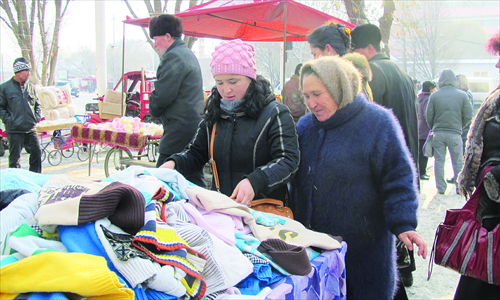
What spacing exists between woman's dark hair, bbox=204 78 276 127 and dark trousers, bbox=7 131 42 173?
18.7 ft

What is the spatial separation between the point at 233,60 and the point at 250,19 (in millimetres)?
4075

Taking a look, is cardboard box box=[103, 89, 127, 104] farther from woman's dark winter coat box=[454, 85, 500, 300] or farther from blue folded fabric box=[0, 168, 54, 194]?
woman's dark winter coat box=[454, 85, 500, 300]

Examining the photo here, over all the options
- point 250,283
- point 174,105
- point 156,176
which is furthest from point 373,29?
point 250,283

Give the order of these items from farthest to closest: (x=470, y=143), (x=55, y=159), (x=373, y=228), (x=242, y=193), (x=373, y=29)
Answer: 1. (x=55, y=159)
2. (x=373, y=29)
3. (x=470, y=143)
4. (x=373, y=228)
5. (x=242, y=193)

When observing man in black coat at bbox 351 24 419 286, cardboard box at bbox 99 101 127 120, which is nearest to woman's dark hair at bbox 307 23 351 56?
man in black coat at bbox 351 24 419 286

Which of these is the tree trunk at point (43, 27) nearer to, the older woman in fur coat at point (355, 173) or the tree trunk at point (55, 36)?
the tree trunk at point (55, 36)

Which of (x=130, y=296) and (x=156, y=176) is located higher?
(x=156, y=176)

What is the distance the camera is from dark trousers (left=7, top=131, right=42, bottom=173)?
6.55 m

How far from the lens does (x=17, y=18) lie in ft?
46.9

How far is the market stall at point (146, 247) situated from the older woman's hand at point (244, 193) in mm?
234

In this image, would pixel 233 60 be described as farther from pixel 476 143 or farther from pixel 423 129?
pixel 423 129

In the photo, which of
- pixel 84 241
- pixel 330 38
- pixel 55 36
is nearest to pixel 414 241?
pixel 84 241

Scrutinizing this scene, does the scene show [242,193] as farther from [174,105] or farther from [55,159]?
[55,159]

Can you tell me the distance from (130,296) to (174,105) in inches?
119
